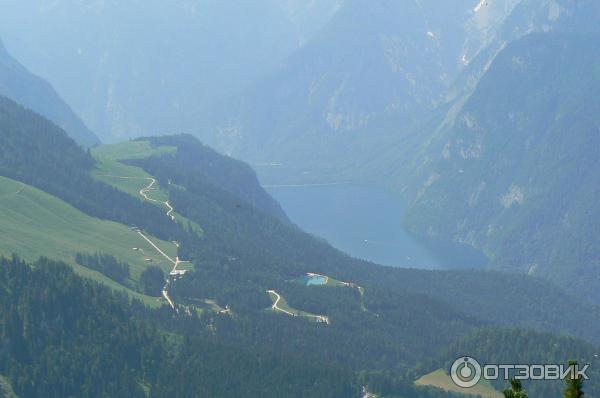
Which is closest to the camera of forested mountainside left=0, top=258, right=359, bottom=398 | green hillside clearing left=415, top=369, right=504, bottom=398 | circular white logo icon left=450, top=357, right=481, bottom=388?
forested mountainside left=0, top=258, right=359, bottom=398

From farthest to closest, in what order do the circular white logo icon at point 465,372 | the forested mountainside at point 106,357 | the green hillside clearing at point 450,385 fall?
the circular white logo icon at point 465,372, the green hillside clearing at point 450,385, the forested mountainside at point 106,357

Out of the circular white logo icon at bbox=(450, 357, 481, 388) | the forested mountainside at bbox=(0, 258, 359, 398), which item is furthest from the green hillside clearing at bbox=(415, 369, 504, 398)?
the forested mountainside at bbox=(0, 258, 359, 398)

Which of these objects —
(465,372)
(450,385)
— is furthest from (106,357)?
(465,372)

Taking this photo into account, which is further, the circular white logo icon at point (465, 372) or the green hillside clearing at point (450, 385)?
the circular white logo icon at point (465, 372)

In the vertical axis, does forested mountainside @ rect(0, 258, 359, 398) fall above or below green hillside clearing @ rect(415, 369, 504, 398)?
below

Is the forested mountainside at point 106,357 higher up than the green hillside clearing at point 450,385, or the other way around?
the green hillside clearing at point 450,385

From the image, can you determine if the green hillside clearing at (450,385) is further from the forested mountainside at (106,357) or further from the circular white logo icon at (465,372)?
the forested mountainside at (106,357)

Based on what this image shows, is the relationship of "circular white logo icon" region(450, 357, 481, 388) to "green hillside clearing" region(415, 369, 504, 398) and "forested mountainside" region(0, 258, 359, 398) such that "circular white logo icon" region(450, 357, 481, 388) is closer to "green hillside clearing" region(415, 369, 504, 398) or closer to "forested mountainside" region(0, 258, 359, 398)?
"green hillside clearing" region(415, 369, 504, 398)

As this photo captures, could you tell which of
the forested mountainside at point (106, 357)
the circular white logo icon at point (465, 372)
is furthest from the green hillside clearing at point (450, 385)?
the forested mountainside at point (106, 357)

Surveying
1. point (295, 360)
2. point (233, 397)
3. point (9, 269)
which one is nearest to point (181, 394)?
point (233, 397)
